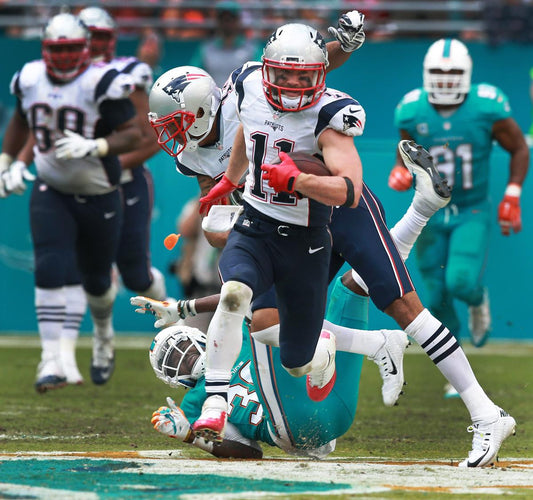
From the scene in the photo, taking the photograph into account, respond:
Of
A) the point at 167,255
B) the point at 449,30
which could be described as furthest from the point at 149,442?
the point at 449,30

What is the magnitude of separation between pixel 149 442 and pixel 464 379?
1.31 m

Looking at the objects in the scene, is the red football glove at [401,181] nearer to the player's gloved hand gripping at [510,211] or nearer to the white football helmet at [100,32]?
the player's gloved hand gripping at [510,211]

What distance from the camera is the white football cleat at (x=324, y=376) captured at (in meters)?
4.30

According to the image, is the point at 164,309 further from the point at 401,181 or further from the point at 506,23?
the point at 506,23

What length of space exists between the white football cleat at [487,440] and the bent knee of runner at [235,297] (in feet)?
3.27

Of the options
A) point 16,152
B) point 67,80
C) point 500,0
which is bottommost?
point 16,152

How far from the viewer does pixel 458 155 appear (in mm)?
7203

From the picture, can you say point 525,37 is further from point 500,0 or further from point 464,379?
point 464,379

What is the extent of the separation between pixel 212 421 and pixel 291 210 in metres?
0.84

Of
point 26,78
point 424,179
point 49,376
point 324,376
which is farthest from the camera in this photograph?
point 26,78

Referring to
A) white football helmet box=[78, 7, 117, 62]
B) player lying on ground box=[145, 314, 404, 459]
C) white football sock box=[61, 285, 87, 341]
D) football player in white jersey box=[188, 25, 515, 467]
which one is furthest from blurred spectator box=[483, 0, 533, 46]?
player lying on ground box=[145, 314, 404, 459]

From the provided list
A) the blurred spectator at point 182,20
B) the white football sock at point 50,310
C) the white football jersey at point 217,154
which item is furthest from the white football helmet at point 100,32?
the blurred spectator at point 182,20

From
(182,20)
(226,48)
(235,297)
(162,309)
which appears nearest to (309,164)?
(235,297)

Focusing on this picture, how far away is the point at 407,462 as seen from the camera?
4.17 meters
